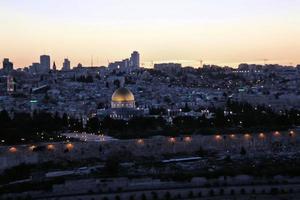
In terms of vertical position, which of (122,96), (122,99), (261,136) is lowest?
(261,136)

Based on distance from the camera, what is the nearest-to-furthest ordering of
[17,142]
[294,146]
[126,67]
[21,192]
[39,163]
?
[21,192], [39,163], [17,142], [294,146], [126,67]

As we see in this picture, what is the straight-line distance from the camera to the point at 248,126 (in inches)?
1165

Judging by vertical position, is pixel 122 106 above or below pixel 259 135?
above

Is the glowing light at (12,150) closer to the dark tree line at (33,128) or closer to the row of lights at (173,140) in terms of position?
the row of lights at (173,140)

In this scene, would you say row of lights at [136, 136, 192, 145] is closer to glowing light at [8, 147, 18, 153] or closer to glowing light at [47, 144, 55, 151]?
glowing light at [47, 144, 55, 151]

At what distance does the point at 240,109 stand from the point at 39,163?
21.3 meters

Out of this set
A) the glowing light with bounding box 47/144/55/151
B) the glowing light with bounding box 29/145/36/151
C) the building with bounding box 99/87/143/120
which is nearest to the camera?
the glowing light with bounding box 29/145/36/151

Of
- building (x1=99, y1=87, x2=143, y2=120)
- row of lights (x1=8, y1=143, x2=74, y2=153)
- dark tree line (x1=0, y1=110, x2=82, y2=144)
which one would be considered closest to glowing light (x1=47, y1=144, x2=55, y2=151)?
row of lights (x1=8, y1=143, x2=74, y2=153)

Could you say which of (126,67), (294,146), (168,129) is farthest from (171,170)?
(126,67)

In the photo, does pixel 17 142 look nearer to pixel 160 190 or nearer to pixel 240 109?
pixel 160 190

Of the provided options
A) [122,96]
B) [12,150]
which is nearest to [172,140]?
[12,150]

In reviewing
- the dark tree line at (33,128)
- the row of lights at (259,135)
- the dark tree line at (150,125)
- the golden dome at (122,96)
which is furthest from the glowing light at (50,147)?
the golden dome at (122,96)

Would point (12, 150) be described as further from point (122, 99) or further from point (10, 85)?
point (10, 85)

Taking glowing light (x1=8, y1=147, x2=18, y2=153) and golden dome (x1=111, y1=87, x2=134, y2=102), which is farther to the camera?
golden dome (x1=111, y1=87, x2=134, y2=102)
